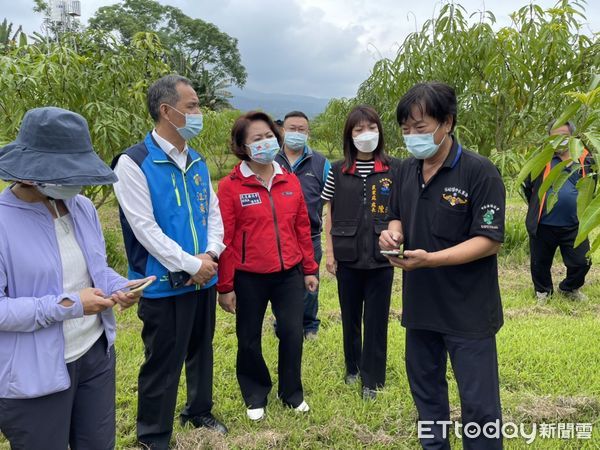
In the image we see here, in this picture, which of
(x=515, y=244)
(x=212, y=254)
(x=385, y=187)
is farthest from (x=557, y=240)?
(x=212, y=254)

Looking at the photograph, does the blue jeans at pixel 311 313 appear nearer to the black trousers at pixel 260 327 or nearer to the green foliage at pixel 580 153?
the black trousers at pixel 260 327

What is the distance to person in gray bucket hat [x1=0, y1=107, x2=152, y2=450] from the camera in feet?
5.14

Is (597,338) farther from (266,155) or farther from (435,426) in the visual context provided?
(266,155)

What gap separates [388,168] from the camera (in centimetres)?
299

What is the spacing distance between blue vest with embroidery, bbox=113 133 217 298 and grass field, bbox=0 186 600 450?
3.04ft

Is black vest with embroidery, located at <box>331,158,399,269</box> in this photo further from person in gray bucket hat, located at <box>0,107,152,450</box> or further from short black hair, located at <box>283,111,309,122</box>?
person in gray bucket hat, located at <box>0,107,152,450</box>

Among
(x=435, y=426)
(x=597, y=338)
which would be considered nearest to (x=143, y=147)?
(x=435, y=426)

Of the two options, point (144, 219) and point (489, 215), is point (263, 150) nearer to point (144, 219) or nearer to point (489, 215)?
point (144, 219)

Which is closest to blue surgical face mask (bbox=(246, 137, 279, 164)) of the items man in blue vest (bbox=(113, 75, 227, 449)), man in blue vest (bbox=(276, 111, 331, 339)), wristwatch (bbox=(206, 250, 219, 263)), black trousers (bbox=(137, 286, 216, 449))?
man in blue vest (bbox=(113, 75, 227, 449))

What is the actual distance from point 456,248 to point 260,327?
4.41ft

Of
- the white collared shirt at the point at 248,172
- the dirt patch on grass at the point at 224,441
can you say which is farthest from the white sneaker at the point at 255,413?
the white collared shirt at the point at 248,172

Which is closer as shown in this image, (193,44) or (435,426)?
(435,426)

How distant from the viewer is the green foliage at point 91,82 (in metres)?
4.46

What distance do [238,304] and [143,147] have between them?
39.7 inches
